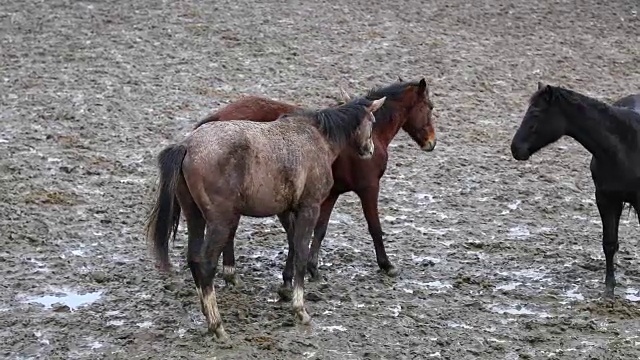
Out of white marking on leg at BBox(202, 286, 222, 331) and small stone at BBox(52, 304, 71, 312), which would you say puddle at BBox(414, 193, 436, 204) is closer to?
white marking on leg at BBox(202, 286, 222, 331)

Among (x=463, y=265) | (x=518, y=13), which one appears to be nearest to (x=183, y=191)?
(x=463, y=265)

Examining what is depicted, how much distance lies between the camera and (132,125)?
984 centimetres

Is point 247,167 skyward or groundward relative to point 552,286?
skyward

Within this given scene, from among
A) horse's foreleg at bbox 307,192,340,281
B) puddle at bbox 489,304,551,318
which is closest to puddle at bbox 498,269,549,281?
puddle at bbox 489,304,551,318

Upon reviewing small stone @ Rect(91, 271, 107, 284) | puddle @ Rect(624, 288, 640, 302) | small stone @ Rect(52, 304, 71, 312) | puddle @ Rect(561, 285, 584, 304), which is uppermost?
puddle @ Rect(624, 288, 640, 302)

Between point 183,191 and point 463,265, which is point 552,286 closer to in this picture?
point 463,265

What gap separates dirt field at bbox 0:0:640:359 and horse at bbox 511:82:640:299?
0.57m

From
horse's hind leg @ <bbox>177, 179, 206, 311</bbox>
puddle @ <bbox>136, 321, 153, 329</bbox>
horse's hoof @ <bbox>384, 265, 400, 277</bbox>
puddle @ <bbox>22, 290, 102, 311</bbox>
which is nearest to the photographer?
horse's hind leg @ <bbox>177, 179, 206, 311</bbox>

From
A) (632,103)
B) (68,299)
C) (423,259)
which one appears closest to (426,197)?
(423,259)

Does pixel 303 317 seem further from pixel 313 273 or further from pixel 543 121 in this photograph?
pixel 543 121

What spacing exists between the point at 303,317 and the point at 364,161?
53.2 inches

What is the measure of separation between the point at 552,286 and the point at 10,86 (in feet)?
22.4

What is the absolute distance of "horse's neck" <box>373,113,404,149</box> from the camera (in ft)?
22.9

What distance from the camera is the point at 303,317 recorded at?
232 inches
